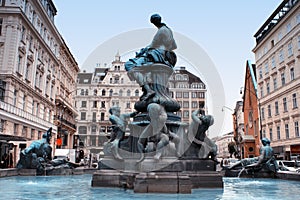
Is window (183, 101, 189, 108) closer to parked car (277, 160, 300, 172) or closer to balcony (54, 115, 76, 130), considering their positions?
parked car (277, 160, 300, 172)

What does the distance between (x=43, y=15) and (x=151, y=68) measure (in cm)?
2897

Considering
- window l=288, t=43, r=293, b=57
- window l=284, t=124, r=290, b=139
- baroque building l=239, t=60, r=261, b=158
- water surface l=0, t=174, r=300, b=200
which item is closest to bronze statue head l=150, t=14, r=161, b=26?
water surface l=0, t=174, r=300, b=200

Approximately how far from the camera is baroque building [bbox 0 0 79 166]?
25.6 meters

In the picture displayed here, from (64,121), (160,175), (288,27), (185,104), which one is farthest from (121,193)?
(64,121)

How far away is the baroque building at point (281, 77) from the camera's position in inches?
1303

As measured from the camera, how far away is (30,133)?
29.9 metres

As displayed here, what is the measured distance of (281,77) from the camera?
3734cm

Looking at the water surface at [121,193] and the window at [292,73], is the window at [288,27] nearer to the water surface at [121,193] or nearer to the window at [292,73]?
the window at [292,73]

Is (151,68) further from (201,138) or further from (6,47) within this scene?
(6,47)

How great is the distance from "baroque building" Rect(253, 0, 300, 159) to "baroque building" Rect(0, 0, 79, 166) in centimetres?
2767

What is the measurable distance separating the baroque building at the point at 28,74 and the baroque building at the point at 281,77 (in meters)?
27.7

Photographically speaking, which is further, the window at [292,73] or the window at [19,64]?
the window at [292,73]

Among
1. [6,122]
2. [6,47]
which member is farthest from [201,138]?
[6,47]

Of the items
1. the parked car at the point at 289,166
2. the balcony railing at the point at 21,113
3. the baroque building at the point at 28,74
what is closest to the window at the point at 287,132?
the parked car at the point at 289,166
